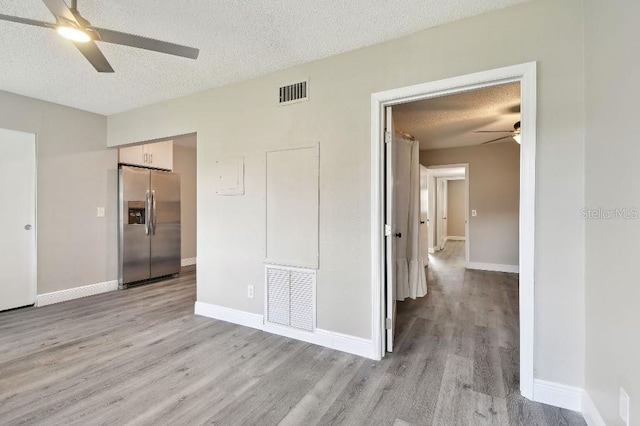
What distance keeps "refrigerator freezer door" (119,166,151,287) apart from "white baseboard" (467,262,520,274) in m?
6.21

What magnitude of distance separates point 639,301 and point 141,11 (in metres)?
3.22

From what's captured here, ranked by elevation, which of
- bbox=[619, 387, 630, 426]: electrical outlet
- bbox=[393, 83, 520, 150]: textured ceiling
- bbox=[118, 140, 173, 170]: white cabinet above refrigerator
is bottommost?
bbox=[619, 387, 630, 426]: electrical outlet

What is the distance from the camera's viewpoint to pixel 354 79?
2541 mm

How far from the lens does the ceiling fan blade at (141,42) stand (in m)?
1.78

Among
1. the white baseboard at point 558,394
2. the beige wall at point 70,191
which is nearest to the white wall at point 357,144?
the white baseboard at point 558,394

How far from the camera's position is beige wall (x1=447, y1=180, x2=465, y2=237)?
38.2ft

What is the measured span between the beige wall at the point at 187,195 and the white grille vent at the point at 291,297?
13.8 feet

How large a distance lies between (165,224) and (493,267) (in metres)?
6.37

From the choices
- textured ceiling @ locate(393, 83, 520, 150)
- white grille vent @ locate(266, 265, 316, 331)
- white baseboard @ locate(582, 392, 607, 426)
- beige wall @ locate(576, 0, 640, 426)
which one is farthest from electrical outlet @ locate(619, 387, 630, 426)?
textured ceiling @ locate(393, 83, 520, 150)

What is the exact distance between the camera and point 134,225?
472cm

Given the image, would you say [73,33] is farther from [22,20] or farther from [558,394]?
[558,394]

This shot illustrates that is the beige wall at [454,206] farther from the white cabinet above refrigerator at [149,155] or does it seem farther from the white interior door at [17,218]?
the white interior door at [17,218]

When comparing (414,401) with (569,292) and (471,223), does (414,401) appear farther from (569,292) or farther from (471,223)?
(471,223)

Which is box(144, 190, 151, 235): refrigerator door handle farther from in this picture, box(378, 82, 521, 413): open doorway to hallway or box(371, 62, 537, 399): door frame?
box(371, 62, 537, 399): door frame
